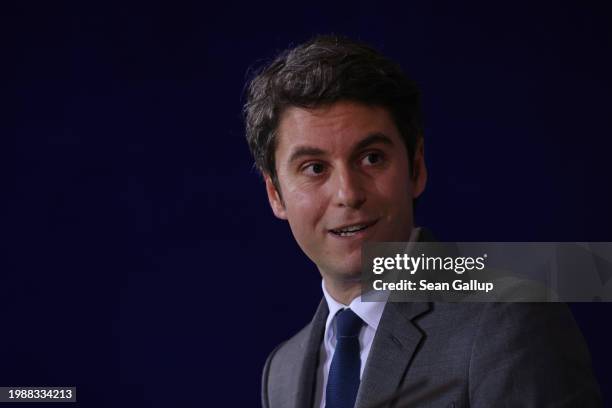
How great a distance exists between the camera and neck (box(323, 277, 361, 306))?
131cm

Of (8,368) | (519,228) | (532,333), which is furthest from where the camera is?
(8,368)

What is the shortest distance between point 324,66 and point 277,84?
0.08 m

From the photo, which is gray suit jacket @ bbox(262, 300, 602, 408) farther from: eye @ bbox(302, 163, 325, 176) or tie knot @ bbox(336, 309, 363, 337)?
eye @ bbox(302, 163, 325, 176)

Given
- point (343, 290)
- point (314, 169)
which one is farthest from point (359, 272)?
point (314, 169)

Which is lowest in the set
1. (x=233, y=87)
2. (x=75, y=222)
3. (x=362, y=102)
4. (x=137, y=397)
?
(x=137, y=397)

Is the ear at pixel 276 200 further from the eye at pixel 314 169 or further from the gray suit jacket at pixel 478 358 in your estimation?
the gray suit jacket at pixel 478 358

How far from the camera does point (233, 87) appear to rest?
74.5 inches

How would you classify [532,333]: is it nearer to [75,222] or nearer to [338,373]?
[338,373]

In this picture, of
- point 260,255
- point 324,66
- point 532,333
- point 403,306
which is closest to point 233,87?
point 260,255

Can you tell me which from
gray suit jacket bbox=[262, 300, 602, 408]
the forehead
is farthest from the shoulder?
the forehead

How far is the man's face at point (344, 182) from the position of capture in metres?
1.25

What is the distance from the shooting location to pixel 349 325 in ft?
4.25

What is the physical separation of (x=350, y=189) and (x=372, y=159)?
6cm

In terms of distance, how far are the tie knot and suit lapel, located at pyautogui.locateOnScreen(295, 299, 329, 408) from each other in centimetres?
10
